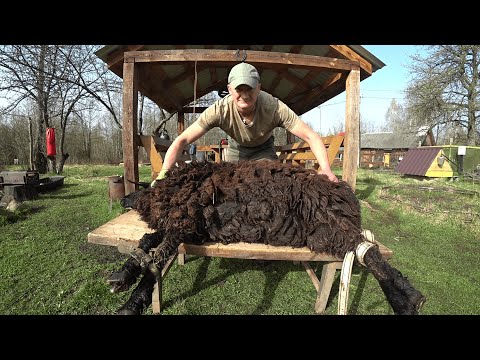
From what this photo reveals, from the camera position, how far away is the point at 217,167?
7.75 feet

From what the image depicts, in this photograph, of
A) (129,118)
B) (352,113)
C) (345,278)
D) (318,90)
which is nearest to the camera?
(345,278)

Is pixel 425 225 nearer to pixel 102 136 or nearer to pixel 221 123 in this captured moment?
pixel 221 123

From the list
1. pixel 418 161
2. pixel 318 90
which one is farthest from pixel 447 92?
pixel 318 90

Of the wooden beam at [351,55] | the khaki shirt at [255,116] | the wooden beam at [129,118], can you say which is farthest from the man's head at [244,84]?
the wooden beam at [351,55]

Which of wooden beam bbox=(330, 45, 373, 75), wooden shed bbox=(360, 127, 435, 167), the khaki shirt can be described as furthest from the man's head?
wooden shed bbox=(360, 127, 435, 167)

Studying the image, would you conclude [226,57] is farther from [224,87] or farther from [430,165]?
[430,165]

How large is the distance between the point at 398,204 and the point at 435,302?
4665 mm

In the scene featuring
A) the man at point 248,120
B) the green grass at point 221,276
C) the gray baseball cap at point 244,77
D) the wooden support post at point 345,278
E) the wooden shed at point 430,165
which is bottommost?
the green grass at point 221,276

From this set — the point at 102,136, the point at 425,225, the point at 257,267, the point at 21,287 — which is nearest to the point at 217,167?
the point at 257,267

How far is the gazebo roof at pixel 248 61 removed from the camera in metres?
4.21

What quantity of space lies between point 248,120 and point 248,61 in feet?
5.80

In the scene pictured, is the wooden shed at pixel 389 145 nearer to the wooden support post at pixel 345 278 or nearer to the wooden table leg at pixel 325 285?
the wooden table leg at pixel 325 285

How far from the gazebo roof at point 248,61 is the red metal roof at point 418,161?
9974 mm

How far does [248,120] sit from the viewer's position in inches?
121
